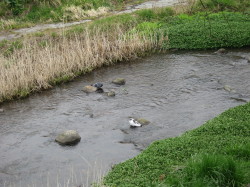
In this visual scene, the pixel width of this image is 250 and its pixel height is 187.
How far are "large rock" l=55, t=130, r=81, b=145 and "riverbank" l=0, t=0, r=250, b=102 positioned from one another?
163 inches

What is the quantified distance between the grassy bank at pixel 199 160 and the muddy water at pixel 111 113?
91cm

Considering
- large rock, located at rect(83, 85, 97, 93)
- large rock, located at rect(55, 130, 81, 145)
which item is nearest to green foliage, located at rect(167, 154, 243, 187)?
large rock, located at rect(55, 130, 81, 145)

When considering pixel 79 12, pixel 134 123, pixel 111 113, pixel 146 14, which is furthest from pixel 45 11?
pixel 134 123

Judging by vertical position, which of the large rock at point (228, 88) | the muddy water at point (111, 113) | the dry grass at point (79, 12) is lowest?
the muddy water at point (111, 113)

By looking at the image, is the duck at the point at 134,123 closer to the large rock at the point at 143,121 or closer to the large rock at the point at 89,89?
the large rock at the point at 143,121

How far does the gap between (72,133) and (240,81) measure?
274 inches

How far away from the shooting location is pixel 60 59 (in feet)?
49.0

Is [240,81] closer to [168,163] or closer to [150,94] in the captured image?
[150,94]

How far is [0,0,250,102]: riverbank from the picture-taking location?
13945mm

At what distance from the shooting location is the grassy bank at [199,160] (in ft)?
20.2

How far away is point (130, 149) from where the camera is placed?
30.9ft

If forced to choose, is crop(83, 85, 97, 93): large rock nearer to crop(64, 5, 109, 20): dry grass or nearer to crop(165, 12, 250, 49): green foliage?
crop(165, 12, 250, 49): green foliage

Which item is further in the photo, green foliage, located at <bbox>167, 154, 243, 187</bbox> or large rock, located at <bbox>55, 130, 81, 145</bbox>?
large rock, located at <bbox>55, 130, 81, 145</bbox>

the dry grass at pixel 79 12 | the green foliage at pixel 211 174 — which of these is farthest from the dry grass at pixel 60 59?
the green foliage at pixel 211 174
